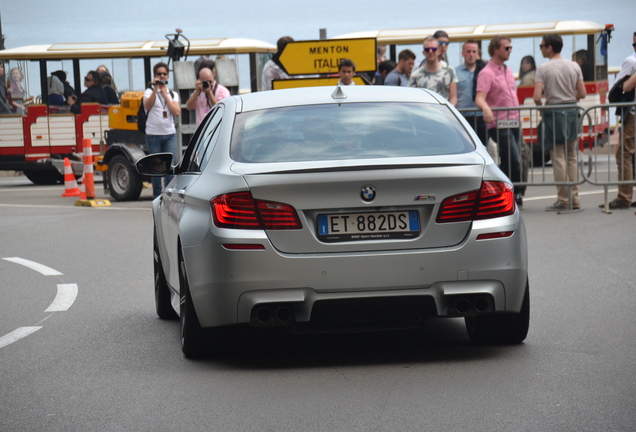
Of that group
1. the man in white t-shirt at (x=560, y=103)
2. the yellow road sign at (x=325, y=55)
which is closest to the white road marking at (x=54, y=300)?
the man in white t-shirt at (x=560, y=103)

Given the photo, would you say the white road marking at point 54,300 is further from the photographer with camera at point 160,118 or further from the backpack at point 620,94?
the backpack at point 620,94

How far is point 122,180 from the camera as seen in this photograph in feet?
65.5

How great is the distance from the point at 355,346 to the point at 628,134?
9282mm

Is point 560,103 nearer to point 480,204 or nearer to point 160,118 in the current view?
point 160,118

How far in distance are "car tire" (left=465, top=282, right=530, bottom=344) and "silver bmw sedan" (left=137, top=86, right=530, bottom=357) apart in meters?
0.29

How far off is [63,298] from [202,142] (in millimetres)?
2402

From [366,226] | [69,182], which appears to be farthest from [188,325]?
[69,182]

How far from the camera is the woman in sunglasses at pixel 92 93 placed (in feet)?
81.7

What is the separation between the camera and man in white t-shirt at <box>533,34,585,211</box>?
576 inches

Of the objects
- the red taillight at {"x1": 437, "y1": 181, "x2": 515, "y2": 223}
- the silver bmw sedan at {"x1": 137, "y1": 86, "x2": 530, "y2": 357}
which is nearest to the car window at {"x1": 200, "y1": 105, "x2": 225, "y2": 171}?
the silver bmw sedan at {"x1": 137, "y1": 86, "x2": 530, "y2": 357}

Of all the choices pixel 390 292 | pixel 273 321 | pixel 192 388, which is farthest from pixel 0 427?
pixel 390 292

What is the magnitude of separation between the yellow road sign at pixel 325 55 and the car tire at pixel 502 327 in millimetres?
12063

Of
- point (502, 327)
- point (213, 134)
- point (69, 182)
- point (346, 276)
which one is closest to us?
point (346, 276)

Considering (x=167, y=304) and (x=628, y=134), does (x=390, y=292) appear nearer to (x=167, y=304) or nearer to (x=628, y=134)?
(x=167, y=304)
